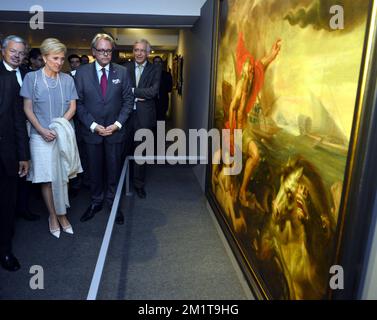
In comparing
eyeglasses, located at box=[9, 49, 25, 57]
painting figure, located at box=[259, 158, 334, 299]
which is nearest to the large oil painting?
painting figure, located at box=[259, 158, 334, 299]

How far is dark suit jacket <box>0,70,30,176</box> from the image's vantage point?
2455 mm

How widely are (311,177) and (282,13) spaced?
0.97 meters

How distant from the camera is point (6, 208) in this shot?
264cm

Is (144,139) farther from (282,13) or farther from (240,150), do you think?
(282,13)

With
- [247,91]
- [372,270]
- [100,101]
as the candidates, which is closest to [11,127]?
[100,101]

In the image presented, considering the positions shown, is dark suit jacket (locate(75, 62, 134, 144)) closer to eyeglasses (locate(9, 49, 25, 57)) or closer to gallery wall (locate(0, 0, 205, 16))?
eyeglasses (locate(9, 49, 25, 57))

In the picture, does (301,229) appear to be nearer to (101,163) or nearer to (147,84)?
(101,163)

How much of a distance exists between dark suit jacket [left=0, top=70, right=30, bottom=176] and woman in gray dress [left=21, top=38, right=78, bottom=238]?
20 cm

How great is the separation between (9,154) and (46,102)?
636 mm

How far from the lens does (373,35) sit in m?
1.14

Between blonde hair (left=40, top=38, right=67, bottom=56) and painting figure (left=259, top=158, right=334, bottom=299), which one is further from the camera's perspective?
blonde hair (left=40, top=38, right=67, bottom=56)

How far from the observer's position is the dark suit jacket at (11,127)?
2455mm

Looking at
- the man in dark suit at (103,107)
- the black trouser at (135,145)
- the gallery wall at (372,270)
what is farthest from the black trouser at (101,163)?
the gallery wall at (372,270)
